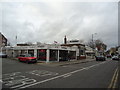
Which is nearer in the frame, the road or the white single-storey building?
the road

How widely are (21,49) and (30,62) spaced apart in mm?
9905

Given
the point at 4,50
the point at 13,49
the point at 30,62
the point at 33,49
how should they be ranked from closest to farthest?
the point at 30,62
the point at 33,49
the point at 13,49
the point at 4,50

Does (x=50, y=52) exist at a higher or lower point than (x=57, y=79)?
higher

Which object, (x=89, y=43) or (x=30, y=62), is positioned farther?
(x=89, y=43)

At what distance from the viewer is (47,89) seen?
6969mm

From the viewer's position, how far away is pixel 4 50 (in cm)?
4297

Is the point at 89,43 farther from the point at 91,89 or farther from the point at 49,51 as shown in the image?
the point at 91,89

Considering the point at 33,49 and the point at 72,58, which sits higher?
the point at 33,49

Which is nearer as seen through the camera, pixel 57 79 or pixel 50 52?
pixel 57 79

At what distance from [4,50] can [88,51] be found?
41.1 m

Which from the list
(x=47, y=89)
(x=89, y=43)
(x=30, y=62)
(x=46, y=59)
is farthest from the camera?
(x=89, y=43)

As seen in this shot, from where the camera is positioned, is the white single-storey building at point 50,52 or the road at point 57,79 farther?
the white single-storey building at point 50,52

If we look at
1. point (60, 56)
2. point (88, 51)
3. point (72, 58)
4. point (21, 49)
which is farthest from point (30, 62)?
point (88, 51)

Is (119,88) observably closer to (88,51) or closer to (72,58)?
(72,58)
